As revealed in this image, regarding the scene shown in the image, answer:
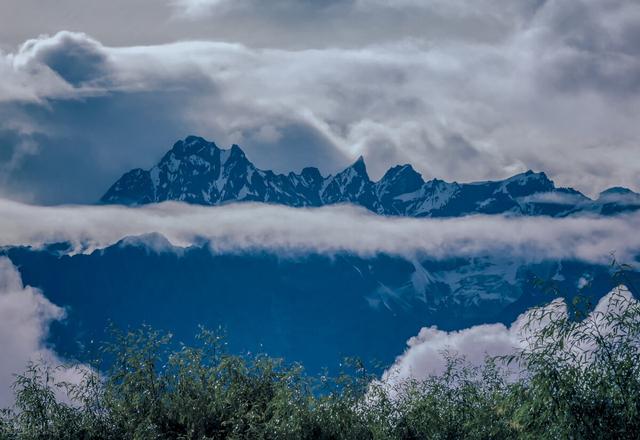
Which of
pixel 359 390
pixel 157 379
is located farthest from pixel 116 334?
pixel 359 390

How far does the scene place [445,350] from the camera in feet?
249

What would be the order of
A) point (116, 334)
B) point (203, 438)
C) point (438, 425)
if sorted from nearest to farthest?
point (203, 438) < point (438, 425) < point (116, 334)

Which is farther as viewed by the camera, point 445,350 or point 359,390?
point 445,350

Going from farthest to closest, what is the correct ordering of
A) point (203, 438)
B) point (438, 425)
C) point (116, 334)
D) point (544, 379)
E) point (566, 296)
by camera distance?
point (116, 334)
point (438, 425)
point (203, 438)
point (566, 296)
point (544, 379)

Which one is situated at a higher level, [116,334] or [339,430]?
[116,334]

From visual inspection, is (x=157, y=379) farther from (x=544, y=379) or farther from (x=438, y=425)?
(x=544, y=379)

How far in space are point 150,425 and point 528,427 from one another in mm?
25285

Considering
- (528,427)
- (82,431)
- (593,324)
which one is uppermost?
(593,324)

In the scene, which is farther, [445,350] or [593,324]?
[445,350]

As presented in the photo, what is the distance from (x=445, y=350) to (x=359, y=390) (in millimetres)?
12026

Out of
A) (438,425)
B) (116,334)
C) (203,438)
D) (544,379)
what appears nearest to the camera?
(544,379)

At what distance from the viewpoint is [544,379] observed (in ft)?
139

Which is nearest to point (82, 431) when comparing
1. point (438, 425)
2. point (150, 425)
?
point (150, 425)

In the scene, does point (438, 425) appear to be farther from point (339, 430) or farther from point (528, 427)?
point (528, 427)
